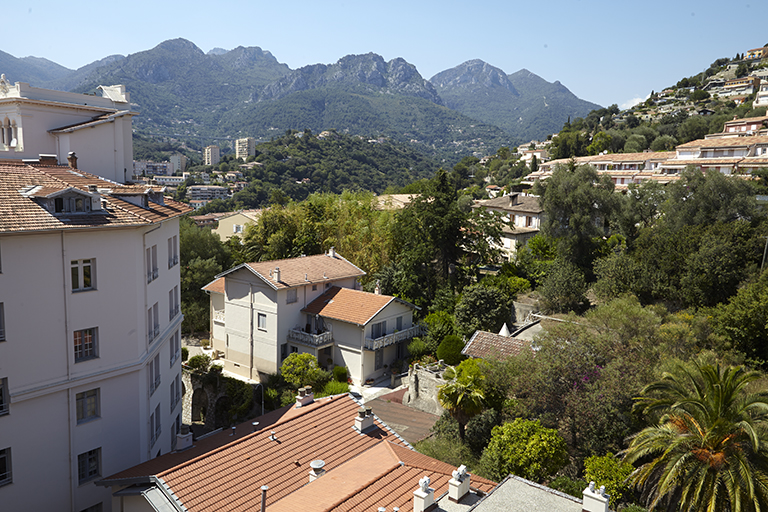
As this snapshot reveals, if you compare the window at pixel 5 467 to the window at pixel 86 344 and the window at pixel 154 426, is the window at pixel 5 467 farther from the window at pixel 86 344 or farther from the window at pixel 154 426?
the window at pixel 154 426

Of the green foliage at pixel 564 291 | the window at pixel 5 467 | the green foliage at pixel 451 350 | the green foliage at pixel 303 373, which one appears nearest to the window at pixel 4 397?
the window at pixel 5 467

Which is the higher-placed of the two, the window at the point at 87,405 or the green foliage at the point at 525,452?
the window at the point at 87,405

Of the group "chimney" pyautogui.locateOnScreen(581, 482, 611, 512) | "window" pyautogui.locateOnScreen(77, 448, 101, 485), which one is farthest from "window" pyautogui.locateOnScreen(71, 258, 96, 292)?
"chimney" pyautogui.locateOnScreen(581, 482, 611, 512)

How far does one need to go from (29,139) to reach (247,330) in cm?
1965

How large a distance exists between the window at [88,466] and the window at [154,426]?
258 centimetres

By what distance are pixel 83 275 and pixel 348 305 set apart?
68.4ft

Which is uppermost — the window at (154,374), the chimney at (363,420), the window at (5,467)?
the chimney at (363,420)

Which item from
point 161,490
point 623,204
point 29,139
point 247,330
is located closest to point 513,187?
point 623,204

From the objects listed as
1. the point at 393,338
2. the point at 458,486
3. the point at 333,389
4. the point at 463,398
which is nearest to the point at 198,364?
the point at 333,389

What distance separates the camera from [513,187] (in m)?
87.2

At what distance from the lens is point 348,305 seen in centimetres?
3784

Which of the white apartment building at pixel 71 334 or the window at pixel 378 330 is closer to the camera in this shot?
the white apartment building at pixel 71 334

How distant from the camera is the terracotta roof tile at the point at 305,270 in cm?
3709

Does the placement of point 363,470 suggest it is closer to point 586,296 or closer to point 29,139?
point 29,139
